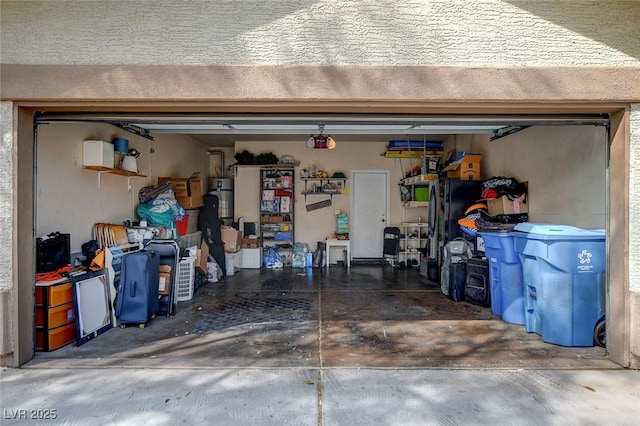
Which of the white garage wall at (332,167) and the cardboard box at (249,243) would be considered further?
the white garage wall at (332,167)

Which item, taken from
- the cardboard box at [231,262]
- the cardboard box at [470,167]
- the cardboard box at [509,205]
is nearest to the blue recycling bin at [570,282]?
the cardboard box at [509,205]

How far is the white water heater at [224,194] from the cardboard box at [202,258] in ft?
6.31

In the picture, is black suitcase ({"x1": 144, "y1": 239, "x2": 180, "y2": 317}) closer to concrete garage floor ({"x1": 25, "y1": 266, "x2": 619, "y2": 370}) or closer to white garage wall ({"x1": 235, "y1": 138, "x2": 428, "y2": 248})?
concrete garage floor ({"x1": 25, "y1": 266, "x2": 619, "y2": 370})

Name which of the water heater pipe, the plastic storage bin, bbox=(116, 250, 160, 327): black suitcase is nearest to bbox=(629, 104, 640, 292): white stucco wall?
the plastic storage bin

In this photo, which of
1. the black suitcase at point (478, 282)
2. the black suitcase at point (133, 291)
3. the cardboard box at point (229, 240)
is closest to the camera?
the black suitcase at point (133, 291)

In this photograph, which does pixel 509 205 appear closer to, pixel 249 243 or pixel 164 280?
Answer: pixel 164 280

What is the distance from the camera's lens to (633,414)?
241 centimetres

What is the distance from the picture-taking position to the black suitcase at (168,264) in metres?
4.54

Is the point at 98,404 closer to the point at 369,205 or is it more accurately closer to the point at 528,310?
the point at 528,310

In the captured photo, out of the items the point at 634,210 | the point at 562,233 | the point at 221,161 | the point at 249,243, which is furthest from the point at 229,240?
the point at 634,210

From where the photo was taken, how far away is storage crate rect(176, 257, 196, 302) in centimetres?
526

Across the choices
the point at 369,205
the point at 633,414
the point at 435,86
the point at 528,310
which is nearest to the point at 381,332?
the point at 528,310

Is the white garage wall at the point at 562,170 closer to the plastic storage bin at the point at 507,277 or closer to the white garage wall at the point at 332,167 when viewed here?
the plastic storage bin at the point at 507,277

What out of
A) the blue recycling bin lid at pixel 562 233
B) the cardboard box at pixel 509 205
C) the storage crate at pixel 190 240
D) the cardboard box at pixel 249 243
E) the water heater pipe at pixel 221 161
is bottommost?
the cardboard box at pixel 249 243
